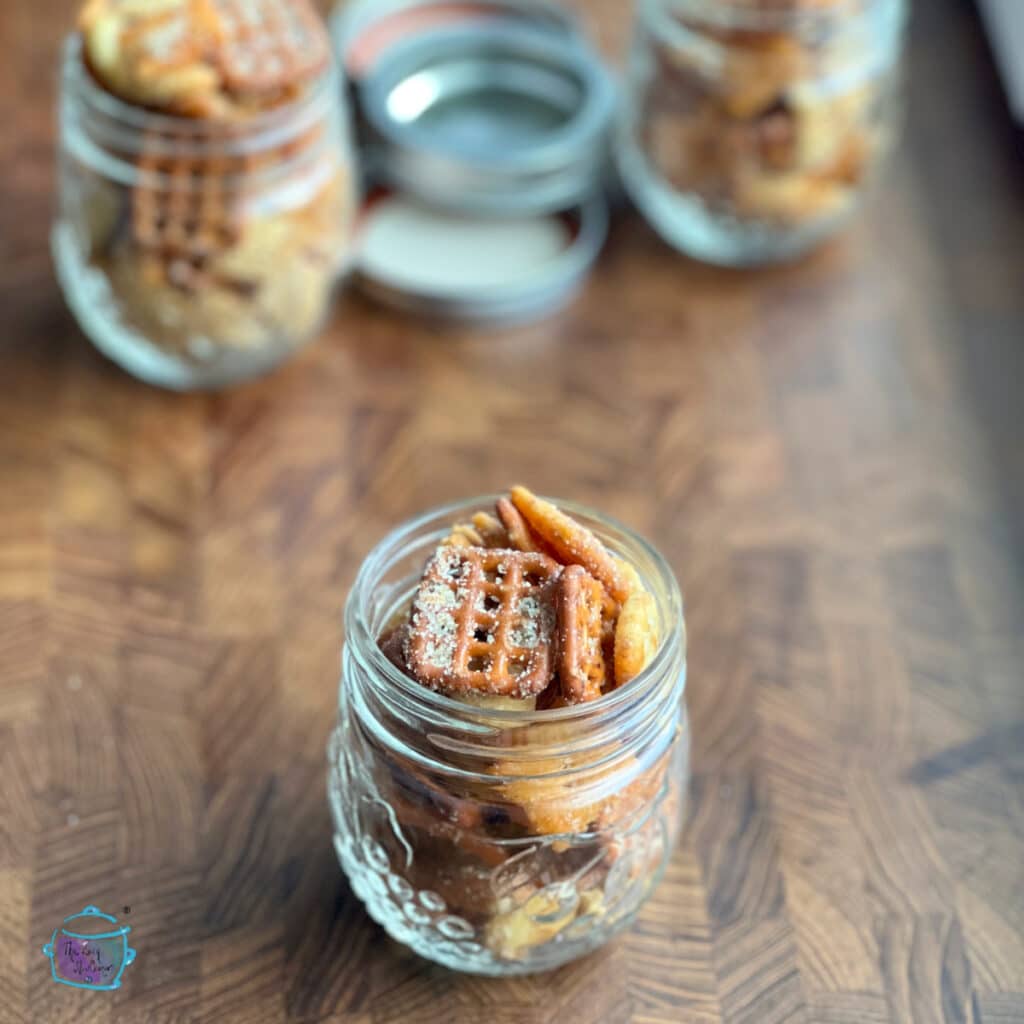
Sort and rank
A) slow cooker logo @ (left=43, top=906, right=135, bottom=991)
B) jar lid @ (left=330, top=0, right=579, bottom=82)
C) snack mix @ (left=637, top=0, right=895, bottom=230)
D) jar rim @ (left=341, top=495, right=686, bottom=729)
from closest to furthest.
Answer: jar rim @ (left=341, top=495, right=686, bottom=729) < slow cooker logo @ (left=43, top=906, right=135, bottom=991) < snack mix @ (left=637, top=0, right=895, bottom=230) < jar lid @ (left=330, top=0, right=579, bottom=82)

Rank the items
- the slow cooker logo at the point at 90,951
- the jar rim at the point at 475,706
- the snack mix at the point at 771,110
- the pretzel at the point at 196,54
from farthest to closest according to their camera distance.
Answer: the snack mix at the point at 771,110
the pretzel at the point at 196,54
the slow cooker logo at the point at 90,951
the jar rim at the point at 475,706

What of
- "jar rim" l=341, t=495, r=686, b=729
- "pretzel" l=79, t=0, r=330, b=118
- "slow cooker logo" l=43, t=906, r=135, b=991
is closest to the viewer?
"jar rim" l=341, t=495, r=686, b=729

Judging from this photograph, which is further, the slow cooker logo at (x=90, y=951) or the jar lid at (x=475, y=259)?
the jar lid at (x=475, y=259)

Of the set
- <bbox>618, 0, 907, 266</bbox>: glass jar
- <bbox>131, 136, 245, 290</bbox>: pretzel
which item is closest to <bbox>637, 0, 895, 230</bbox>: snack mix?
<bbox>618, 0, 907, 266</bbox>: glass jar

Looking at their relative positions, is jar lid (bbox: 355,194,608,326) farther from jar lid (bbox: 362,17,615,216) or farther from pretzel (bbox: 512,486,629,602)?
pretzel (bbox: 512,486,629,602)

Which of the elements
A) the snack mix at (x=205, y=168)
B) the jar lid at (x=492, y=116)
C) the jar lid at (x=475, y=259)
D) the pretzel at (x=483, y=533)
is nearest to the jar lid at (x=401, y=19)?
the jar lid at (x=492, y=116)

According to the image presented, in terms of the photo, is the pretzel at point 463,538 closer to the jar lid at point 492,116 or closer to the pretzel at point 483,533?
the pretzel at point 483,533

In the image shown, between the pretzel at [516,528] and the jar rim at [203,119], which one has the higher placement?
the pretzel at [516,528]

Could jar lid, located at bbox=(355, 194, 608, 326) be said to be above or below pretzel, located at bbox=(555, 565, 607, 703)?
below
